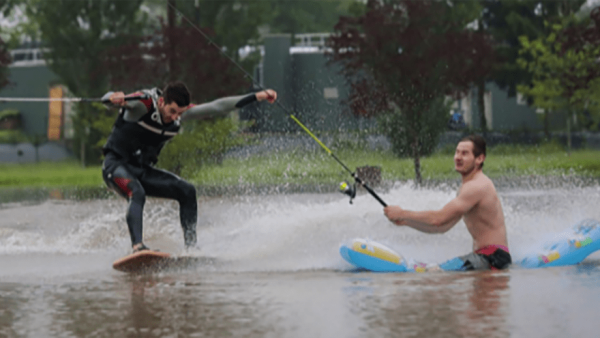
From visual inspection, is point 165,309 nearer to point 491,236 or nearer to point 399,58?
point 491,236

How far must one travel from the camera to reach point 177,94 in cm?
934

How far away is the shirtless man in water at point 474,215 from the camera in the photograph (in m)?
8.32

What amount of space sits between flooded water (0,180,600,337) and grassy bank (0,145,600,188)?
1022 centimetres

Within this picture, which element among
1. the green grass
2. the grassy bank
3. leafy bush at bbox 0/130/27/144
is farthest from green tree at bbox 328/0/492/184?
leafy bush at bbox 0/130/27/144

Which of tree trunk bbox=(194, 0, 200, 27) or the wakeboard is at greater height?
tree trunk bbox=(194, 0, 200, 27)

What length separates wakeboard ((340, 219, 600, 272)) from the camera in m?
8.86

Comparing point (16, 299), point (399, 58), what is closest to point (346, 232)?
point (16, 299)

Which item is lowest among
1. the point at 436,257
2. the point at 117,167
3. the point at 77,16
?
the point at 436,257

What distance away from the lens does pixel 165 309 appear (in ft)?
23.1

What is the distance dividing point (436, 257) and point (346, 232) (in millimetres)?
1952

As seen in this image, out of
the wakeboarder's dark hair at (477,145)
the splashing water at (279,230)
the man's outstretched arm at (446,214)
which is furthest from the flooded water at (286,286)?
the wakeboarder's dark hair at (477,145)

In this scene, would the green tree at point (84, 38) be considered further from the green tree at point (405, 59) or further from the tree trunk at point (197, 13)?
the green tree at point (405, 59)

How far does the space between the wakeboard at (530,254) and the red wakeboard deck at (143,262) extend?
1.59 metres

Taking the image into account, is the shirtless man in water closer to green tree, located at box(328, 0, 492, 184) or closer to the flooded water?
the flooded water
